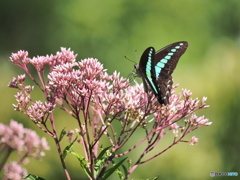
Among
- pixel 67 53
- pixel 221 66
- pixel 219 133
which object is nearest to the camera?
pixel 67 53

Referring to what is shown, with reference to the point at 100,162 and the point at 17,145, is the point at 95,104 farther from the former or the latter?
the point at 17,145

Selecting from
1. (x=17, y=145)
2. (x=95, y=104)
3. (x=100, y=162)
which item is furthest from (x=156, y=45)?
(x=17, y=145)

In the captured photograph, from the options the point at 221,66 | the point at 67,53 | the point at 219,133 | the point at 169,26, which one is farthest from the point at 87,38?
the point at 67,53

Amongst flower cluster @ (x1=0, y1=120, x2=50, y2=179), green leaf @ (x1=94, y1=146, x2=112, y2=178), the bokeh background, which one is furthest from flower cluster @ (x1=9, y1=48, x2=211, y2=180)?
the bokeh background

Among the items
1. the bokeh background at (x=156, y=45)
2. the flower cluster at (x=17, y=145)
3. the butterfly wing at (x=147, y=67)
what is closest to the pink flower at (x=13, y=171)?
the flower cluster at (x=17, y=145)

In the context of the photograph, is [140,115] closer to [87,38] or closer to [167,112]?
[167,112]

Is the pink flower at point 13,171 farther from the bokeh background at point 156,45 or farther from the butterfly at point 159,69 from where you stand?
the bokeh background at point 156,45
